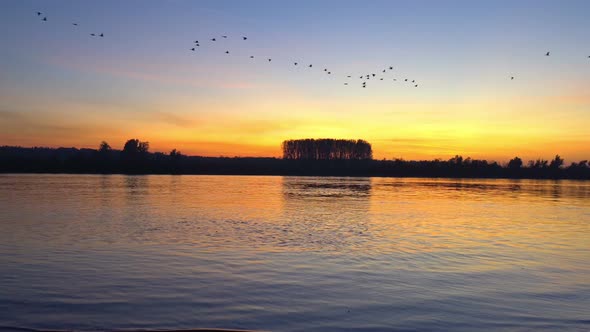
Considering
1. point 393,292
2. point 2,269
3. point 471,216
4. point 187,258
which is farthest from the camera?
point 471,216

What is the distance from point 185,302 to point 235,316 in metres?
1.37

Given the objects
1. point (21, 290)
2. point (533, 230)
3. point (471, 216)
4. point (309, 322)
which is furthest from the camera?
point (471, 216)

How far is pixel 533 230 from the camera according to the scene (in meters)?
22.2

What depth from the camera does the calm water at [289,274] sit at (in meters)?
8.59

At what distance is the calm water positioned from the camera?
8.59 metres

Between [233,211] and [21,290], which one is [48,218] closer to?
[233,211]

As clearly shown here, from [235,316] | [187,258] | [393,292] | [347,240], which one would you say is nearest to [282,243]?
[347,240]

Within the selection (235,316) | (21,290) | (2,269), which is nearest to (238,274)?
(235,316)

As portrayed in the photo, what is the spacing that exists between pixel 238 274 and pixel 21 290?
480 cm

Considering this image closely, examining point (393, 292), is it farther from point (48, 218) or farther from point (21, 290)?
point (48, 218)

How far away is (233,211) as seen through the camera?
28812 millimetres

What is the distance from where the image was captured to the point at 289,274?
1227cm

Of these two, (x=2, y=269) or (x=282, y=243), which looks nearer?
(x=2, y=269)

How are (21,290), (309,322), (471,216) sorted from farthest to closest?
(471,216) → (21,290) → (309,322)
